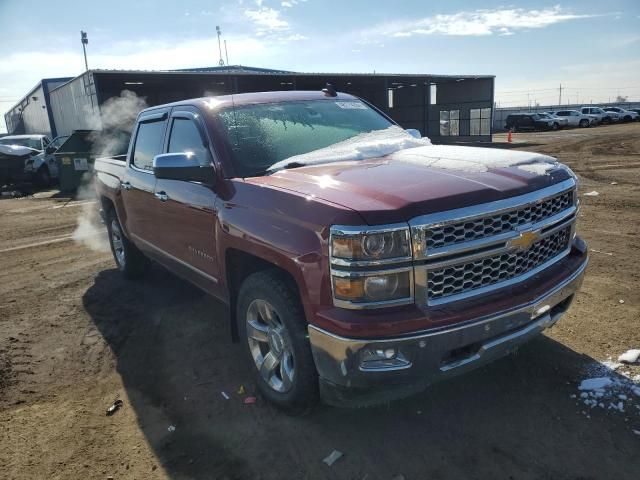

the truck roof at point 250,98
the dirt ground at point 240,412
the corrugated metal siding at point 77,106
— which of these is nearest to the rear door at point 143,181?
the truck roof at point 250,98

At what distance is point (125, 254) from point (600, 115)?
43004 mm

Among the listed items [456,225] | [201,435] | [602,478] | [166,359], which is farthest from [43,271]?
[602,478]

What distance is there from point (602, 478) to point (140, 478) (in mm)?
2353

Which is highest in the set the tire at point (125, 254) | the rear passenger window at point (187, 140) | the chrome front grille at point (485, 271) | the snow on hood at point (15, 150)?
the rear passenger window at point (187, 140)

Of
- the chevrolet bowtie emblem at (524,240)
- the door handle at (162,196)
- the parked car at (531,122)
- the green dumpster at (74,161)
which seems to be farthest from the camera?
the parked car at (531,122)

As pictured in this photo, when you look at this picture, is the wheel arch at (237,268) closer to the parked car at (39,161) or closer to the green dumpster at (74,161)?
the green dumpster at (74,161)

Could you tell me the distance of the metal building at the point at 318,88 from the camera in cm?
2033

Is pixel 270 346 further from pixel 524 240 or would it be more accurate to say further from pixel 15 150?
pixel 15 150

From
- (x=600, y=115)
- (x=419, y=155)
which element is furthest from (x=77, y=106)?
(x=600, y=115)

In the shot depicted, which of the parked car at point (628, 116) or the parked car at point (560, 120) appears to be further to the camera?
the parked car at point (628, 116)

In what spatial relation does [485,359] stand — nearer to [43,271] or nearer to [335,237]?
[335,237]

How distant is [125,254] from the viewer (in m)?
5.76

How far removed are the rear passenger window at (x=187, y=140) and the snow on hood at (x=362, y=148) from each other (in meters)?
0.61

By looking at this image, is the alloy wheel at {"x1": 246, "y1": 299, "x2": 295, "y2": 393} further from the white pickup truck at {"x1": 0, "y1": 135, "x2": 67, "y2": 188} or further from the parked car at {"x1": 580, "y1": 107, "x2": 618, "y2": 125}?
the parked car at {"x1": 580, "y1": 107, "x2": 618, "y2": 125}
